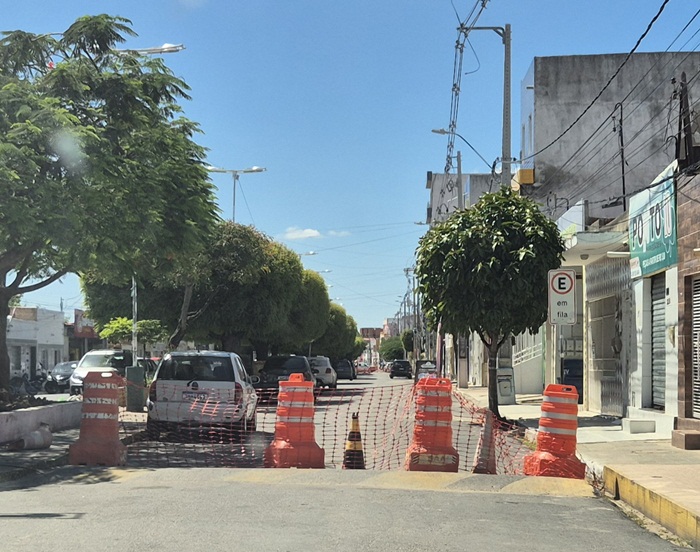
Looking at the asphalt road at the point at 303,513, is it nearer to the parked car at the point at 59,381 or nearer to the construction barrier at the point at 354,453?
the construction barrier at the point at 354,453

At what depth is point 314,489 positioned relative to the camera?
31.3ft

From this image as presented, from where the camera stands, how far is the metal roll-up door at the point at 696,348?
48.9 ft

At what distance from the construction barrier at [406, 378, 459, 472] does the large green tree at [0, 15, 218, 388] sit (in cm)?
585

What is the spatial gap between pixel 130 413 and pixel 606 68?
26.9 meters

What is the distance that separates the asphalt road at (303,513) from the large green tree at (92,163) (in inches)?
165

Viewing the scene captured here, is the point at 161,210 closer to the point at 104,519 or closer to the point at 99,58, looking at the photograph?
the point at 99,58

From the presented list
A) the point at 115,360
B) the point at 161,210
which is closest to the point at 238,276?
the point at 115,360

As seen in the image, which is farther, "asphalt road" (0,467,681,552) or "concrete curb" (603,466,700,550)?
"concrete curb" (603,466,700,550)

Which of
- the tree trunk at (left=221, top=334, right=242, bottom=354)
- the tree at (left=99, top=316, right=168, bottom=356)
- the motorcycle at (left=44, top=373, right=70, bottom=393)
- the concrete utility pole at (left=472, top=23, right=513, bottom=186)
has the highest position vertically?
the concrete utility pole at (left=472, top=23, right=513, bottom=186)

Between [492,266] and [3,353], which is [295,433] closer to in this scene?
[3,353]

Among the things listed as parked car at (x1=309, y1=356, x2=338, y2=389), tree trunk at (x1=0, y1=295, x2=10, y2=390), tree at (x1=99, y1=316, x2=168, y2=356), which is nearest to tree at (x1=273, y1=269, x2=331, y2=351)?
parked car at (x1=309, y1=356, x2=338, y2=389)

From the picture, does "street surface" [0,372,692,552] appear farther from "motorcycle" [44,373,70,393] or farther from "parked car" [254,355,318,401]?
"motorcycle" [44,373,70,393]

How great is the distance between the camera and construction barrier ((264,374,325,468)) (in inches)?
444

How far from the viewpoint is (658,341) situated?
57.8 feet
